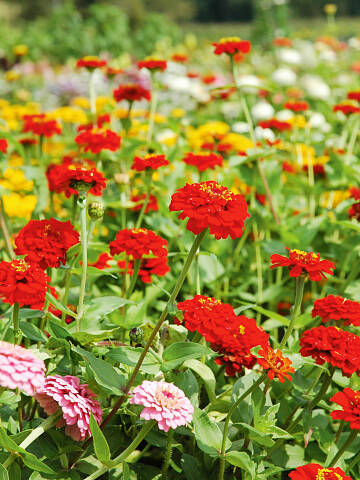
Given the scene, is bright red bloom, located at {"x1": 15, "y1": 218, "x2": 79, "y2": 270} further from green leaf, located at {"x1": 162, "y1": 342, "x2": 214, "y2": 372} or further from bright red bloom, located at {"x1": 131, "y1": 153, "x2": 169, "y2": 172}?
bright red bloom, located at {"x1": 131, "y1": 153, "x2": 169, "y2": 172}

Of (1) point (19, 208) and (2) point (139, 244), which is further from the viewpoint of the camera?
(1) point (19, 208)

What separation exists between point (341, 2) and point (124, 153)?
2932 cm

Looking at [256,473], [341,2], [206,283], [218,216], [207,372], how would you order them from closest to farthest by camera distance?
[218,216], [256,473], [207,372], [206,283], [341,2]

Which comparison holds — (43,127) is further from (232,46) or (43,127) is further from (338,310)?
(338,310)

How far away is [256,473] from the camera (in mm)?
1178

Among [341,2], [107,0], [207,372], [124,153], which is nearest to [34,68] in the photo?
[124,153]

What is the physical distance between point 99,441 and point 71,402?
0.31 ft

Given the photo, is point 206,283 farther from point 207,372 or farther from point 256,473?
point 256,473

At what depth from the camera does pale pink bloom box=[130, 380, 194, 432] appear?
969mm

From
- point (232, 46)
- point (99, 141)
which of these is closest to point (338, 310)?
point (99, 141)

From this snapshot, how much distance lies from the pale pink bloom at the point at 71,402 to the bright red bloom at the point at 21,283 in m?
0.18

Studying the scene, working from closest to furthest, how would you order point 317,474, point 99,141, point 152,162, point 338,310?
point 317,474
point 338,310
point 152,162
point 99,141

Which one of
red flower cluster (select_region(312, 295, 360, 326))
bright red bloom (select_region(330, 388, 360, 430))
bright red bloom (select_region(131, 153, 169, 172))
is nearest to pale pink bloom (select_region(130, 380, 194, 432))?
bright red bloom (select_region(330, 388, 360, 430))

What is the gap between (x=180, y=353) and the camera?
1123 mm
